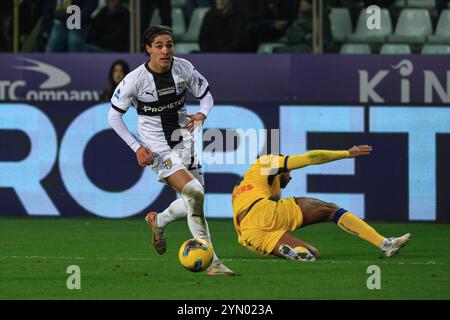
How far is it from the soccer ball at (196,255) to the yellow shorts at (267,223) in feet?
3.83

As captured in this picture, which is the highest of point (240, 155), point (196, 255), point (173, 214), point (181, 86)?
point (181, 86)

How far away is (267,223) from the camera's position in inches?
455

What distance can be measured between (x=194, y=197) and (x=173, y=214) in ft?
3.75

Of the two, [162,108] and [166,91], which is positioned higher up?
[166,91]

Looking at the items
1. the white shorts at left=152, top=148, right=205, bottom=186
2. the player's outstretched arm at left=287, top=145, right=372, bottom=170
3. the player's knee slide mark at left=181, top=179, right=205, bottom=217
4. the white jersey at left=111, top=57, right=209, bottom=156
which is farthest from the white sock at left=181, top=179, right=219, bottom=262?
the player's outstretched arm at left=287, top=145, right=372, bottom=170

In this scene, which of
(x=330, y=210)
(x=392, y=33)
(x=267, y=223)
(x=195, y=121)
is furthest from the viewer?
(x=392, y=33)

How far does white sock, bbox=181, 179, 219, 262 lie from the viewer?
10.6 m

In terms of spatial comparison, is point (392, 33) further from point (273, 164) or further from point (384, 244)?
point (384, 244)

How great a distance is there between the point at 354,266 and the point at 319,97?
663cm

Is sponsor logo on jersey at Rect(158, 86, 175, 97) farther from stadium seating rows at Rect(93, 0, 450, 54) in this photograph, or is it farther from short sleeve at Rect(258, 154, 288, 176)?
stadium seating rows at Rect(93, 0, 450, 54)

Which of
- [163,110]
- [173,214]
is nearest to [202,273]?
[173,214]

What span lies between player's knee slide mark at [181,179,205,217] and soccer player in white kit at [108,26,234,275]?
110mm

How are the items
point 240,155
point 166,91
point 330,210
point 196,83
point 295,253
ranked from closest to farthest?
point 166,91 → point 196,83 → point 295,253 → point 330,210 → point 240,155

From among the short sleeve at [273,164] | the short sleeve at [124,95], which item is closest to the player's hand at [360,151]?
the short sleeve at [273,164]
